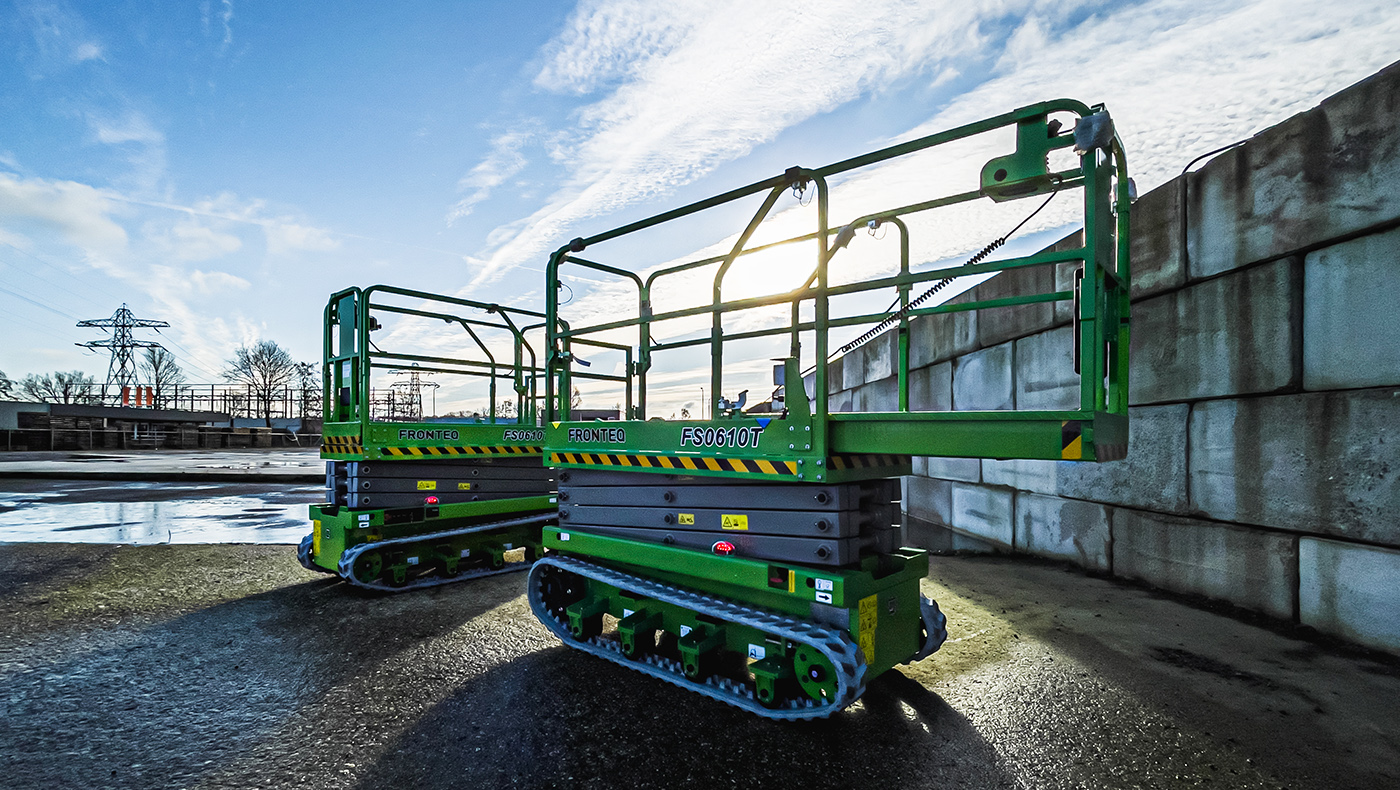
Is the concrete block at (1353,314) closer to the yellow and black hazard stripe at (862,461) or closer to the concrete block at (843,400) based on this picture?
the yellow and black hazard stripe at (862,461)

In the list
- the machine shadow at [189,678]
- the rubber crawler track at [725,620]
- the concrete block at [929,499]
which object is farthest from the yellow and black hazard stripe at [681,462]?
the concrete block at [929,499]

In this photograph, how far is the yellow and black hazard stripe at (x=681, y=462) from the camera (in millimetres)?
3654

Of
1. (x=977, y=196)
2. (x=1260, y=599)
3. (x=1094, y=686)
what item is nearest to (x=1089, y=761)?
(x=1094, y=686)

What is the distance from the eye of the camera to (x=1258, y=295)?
516 centimetres

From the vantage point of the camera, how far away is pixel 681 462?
4113 mm

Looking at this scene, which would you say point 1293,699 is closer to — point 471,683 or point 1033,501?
point 1033,501

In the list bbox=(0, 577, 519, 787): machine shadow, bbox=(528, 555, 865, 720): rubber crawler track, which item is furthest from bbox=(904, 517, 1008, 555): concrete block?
bbox=(0, 577, 519, 787): machine shadow

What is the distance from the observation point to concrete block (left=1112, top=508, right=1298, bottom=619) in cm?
496

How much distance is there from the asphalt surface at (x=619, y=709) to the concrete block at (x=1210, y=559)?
0.99 ft

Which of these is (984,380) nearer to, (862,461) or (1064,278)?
(1064,278)

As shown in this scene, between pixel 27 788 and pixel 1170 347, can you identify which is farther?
pixel 1170 347

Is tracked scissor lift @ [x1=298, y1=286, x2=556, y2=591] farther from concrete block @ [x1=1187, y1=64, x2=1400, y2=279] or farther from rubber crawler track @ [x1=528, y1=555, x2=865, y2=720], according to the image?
concrete block @ [x1=1187, y1=64, x2=1400, y2=279]

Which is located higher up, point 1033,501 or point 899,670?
point 1033,501

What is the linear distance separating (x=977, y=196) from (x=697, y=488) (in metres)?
2.43
